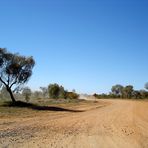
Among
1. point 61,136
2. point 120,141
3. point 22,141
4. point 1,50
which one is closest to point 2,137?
point 22,141

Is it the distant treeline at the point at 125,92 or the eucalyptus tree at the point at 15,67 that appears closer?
the eucalyptus tree at the point at 15,67

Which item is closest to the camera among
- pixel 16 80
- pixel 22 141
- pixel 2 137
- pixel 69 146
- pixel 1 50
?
pixel 69 146

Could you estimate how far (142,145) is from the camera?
13328 mm

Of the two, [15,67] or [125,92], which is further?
[125,92]

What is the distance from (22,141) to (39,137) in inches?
52.3

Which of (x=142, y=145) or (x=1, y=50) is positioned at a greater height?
(x=1, y=50)

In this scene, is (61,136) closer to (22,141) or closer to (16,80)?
(22,141)

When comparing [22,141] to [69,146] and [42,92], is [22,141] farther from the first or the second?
[42,92]

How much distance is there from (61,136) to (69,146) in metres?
2.64

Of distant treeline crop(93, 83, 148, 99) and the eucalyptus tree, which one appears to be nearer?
the eucalyptus tree

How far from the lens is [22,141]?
13.5 metres

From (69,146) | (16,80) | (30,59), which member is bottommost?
(69,146)

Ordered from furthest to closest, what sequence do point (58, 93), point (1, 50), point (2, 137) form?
point (58, 93)
point (1, 50)
point (2, 137)

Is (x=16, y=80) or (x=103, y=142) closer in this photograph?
(x=103, y=142)
